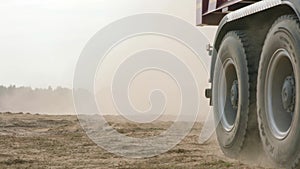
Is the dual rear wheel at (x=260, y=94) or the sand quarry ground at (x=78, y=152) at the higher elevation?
the dual rear wheel at (x=260, y=94)

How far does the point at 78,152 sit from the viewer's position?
767 cm

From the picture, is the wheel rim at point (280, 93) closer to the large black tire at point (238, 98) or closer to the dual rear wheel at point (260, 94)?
the dual rear wheel at point (260, 94)

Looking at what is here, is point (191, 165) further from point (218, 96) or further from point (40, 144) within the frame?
point (40, 144)

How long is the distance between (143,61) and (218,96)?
1869mm

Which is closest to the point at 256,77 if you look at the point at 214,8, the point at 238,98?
the point at 238,98

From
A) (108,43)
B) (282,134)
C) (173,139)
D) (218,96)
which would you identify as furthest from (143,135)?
(282,134)

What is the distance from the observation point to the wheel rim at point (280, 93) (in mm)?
4992

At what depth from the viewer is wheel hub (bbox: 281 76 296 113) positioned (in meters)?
4.94

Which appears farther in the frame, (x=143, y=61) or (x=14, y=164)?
(x=143, y=61)

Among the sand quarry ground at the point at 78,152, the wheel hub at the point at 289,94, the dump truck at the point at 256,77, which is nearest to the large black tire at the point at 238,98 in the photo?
the dump truck at the point at 256,77

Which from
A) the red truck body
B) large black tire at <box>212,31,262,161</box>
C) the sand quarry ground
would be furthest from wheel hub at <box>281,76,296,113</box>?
the red truck body

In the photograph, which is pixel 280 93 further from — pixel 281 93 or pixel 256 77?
pixel 256 77

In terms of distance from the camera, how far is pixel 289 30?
Answer: 4.94 m

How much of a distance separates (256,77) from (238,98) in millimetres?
377
